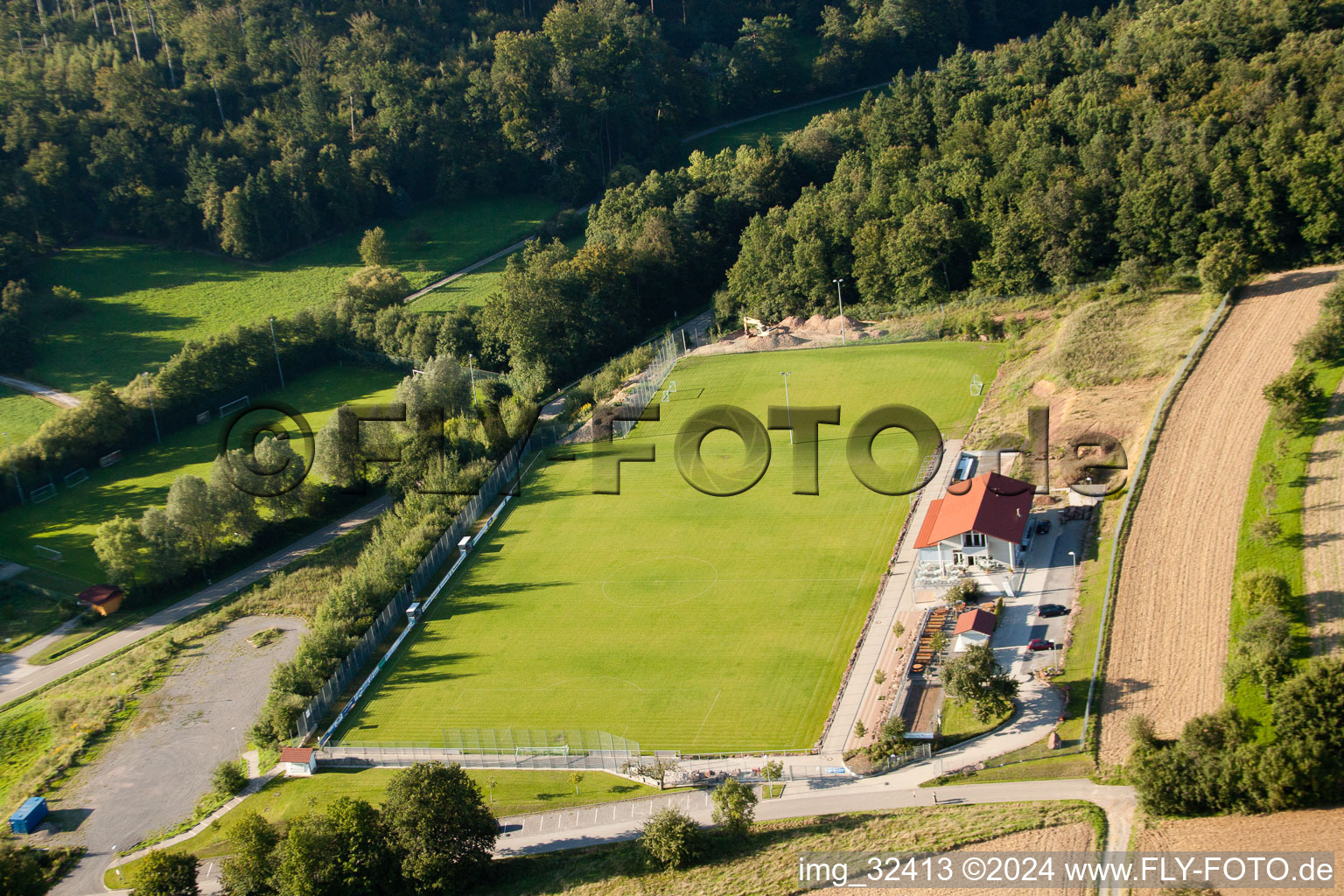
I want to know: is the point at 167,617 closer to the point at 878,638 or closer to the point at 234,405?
the point at 234,405

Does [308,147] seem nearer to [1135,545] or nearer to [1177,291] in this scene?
[1177,291]

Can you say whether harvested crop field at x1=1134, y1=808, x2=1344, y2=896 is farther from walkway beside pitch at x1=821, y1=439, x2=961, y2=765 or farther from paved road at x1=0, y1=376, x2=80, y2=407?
paved road at x1=0, y1=376, x2=80, y2=407

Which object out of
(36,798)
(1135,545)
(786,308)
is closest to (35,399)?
(36,798)

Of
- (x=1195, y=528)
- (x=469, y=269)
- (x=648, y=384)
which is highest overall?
(x=469, y=269)

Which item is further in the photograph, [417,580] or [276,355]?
[276,355]

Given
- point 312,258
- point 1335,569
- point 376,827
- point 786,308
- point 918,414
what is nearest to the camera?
point 376,827

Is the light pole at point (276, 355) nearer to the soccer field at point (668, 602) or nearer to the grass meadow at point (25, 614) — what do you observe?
the grass meadow at point (25, 614)

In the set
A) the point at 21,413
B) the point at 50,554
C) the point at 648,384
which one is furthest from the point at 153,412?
the point at 648,384
